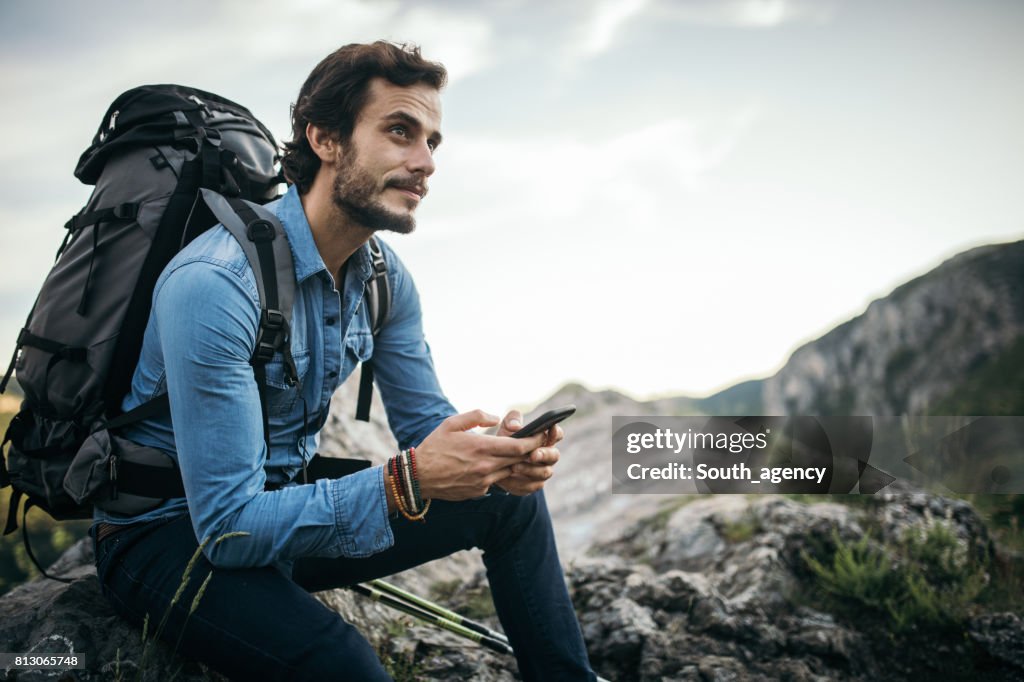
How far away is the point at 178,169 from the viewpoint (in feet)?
9.43

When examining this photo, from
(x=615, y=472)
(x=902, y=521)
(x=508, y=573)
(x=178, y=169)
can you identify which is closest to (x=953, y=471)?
(x=902, y=521)

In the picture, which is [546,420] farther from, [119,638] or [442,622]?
[119,638]

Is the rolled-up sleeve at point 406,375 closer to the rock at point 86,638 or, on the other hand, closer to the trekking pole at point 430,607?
the trekking pole at point 430,607

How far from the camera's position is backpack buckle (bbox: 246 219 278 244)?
8.87 ft

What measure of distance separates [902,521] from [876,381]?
46.1 meters

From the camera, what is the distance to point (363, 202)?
3154mm

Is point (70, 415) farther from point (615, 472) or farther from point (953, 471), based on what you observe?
point (615, 472)

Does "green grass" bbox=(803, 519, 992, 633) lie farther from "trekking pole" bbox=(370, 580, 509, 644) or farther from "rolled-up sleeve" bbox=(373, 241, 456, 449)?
"rolled-up sleeve" bbox=(373, 241, 456, 449)

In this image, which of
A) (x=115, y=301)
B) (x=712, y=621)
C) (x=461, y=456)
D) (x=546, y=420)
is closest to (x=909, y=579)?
(x=712, y=621)

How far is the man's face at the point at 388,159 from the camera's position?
315 cm

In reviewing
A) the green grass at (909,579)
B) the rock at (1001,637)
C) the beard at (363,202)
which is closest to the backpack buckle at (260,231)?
the beard at (363,202)

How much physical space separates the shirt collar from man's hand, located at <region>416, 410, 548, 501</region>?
39.8 inches

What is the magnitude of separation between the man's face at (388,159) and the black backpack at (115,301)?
46cm

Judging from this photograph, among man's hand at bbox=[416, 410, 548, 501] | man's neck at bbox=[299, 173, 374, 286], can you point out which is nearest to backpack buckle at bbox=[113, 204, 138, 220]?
man's neck at bbox=[299, 173, 374, 286]
